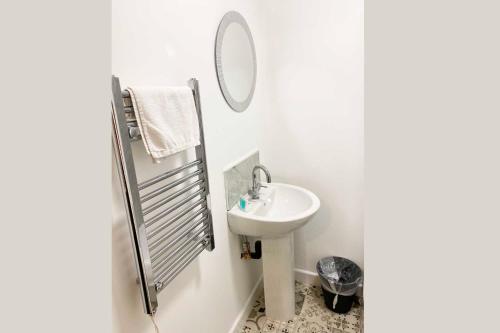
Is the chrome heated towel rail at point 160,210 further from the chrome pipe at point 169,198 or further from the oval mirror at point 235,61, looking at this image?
the oval mirror at point 235,61

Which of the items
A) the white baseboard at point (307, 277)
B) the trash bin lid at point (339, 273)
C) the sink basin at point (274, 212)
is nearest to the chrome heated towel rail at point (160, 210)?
the sink basin at point (274, 212)

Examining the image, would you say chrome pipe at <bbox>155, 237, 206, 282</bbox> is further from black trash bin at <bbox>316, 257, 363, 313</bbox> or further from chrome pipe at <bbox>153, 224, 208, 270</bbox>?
black trash bin at <bbox>316, 257, 363, 313</bbox>

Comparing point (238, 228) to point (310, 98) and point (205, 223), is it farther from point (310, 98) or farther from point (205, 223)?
point (310, 98)

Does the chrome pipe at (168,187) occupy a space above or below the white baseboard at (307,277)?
above

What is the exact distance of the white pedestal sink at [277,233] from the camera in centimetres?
146

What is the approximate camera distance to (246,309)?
1.79 m

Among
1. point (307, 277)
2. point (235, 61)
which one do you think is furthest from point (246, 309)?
point (235, 61)

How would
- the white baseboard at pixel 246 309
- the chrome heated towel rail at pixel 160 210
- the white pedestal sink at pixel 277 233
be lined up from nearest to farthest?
the chrome heated towel rail at pixel 160 210
the white pedestal sink at pixel 277 233
the white baseboard at pixel 246 309

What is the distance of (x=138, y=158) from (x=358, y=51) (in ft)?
4.74

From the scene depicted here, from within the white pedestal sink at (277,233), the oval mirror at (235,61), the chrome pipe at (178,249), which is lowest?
the white pedestal sink at (277,233)

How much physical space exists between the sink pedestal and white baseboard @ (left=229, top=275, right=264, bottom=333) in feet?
0.45

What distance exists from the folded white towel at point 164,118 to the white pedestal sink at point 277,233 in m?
0.65

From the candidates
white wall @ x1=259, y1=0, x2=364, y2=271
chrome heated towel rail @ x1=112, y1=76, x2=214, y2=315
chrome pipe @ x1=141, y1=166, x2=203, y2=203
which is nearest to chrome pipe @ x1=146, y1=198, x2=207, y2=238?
chrome heated towel rail @ x1=112, y1=76, x2=214, y2=315

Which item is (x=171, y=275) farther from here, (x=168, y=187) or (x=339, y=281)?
(x=339, y=281)
